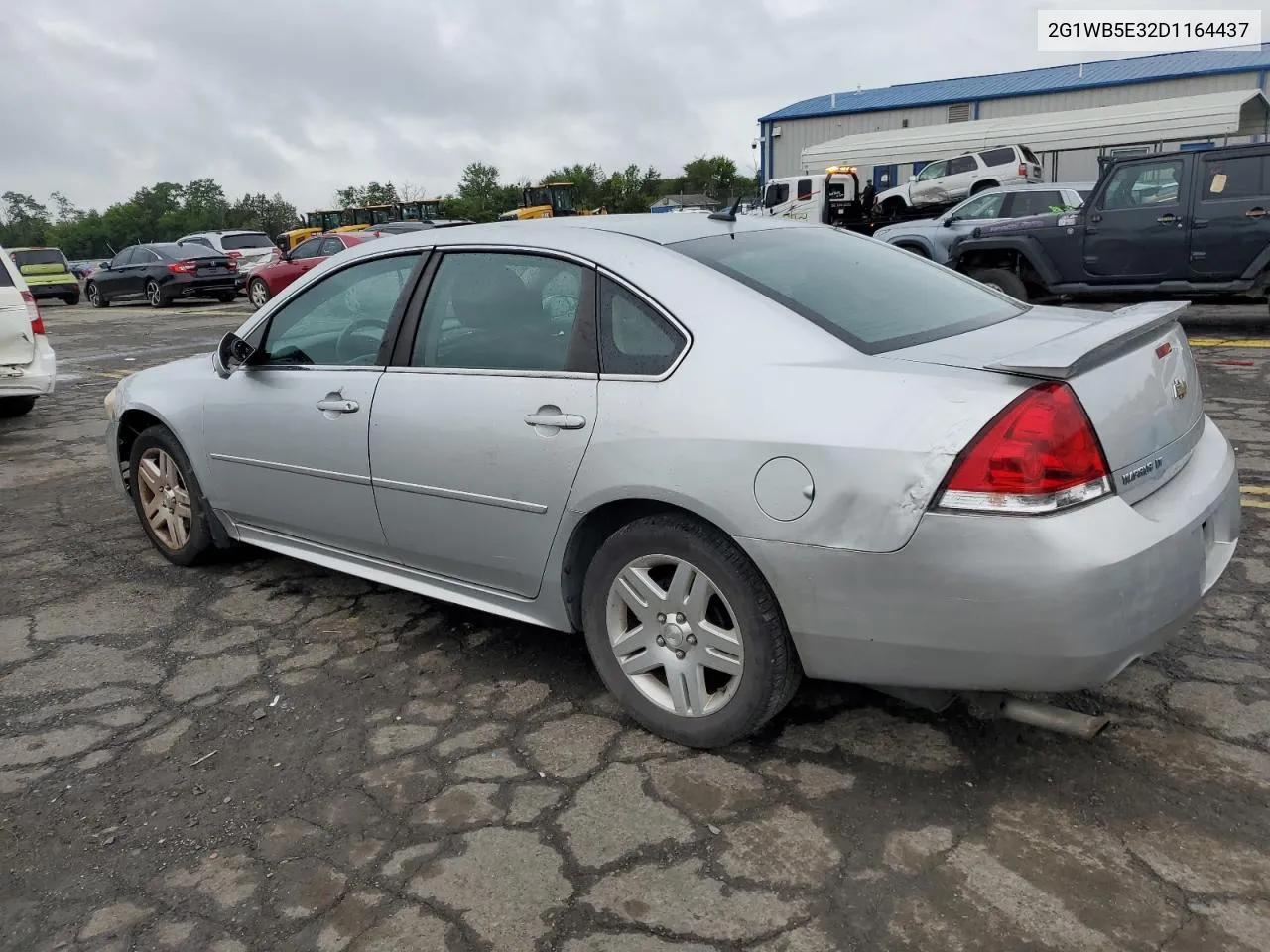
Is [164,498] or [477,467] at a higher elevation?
[477,467]

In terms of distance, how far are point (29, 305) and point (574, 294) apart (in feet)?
23.8

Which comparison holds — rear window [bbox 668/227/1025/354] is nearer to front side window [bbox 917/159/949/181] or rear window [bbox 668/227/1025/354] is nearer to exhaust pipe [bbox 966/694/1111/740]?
exhaust pipe [bbox 966/694/1111/740]

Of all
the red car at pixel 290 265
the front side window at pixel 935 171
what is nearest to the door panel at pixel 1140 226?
the red car at pixel 290 265

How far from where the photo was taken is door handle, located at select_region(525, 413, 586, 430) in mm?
2834

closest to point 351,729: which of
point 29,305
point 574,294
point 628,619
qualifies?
point 628,619

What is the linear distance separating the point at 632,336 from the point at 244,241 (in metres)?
27.2

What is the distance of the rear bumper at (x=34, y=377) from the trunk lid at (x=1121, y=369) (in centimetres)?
800

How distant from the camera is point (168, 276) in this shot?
74.7 feet

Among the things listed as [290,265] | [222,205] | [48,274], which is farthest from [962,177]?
[222,205]

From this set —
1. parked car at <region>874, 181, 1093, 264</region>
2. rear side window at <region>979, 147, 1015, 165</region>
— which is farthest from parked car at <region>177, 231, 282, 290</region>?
rear side window at <region>979, 147, 1015, 165</region>

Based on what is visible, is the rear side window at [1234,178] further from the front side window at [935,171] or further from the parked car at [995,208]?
the front side window at [935,171]

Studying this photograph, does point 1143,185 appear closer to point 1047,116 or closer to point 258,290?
point 258,290

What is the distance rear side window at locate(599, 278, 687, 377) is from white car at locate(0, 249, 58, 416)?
7.08 metres

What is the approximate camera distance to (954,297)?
3.22 metres
